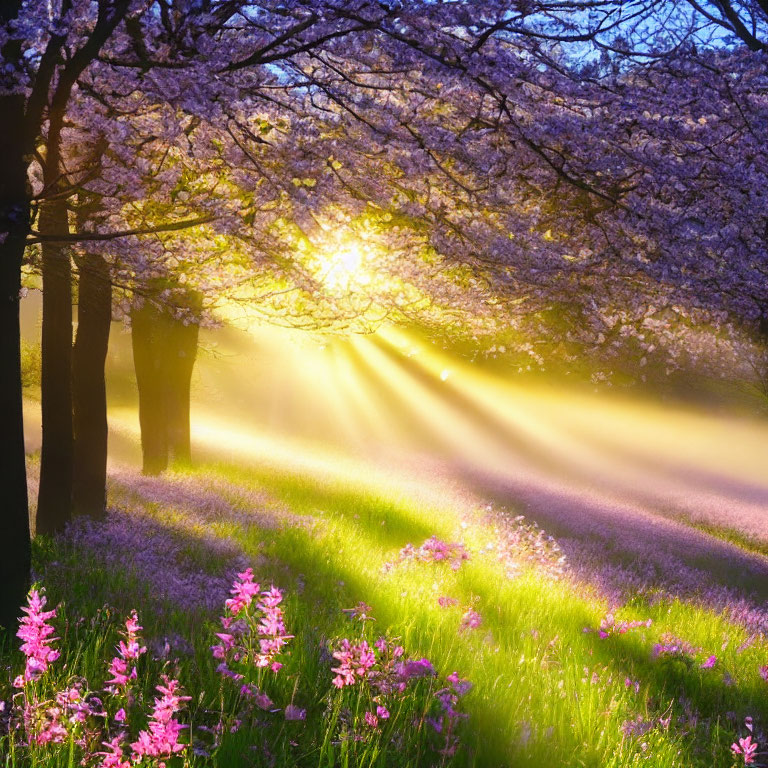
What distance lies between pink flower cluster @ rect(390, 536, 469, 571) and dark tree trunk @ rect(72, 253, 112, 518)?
4.32 meters

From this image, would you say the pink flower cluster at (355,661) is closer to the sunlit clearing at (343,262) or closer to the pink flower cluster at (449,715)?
the pink flower cluster at (449,715)

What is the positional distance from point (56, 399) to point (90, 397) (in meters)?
1.56

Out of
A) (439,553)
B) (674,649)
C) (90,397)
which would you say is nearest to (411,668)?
(674,649)

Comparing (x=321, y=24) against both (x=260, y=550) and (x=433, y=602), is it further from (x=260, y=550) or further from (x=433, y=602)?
(x=260, y=550)

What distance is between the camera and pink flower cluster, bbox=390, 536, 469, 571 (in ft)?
21.7

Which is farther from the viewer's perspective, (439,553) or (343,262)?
(343,262)

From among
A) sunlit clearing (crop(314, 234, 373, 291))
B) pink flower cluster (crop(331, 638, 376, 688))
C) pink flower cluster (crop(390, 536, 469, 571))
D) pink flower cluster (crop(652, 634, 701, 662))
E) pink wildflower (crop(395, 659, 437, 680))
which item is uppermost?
sunlit clearing (crop(314, 234, 373, 291))

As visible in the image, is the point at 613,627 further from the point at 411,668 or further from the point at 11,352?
the point at 11,352

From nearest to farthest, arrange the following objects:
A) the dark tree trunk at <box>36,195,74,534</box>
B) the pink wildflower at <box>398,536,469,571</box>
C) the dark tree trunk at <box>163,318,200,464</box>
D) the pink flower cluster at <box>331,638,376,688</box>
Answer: the pink flower cluster at <box>331,638,376,688</box> < the pink wildflower at <box>398,536,469,571</box> < the dark tree trunk at <box>36,195,74,534</box> < the dark tree trunk at <box>163,318,200,464</box>

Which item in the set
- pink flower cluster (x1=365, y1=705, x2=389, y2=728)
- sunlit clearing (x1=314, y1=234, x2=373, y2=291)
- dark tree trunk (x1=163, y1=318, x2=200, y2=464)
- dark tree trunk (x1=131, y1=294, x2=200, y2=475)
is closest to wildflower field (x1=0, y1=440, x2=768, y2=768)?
pink flower cluster (x1=365, y1=705, x2=389, y2=728)

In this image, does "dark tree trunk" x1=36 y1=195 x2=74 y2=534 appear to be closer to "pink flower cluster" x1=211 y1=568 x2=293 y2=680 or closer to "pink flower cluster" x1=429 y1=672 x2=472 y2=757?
"pink flower cluster" x1=211 y1=568 x2=293 y2=680

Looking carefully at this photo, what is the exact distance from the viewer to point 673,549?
41.0 feet

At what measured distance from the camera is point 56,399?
8.08 m

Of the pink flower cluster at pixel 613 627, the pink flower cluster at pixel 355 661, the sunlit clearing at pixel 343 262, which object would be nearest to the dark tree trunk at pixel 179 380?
the sunlit clearing at pixel 343 262
